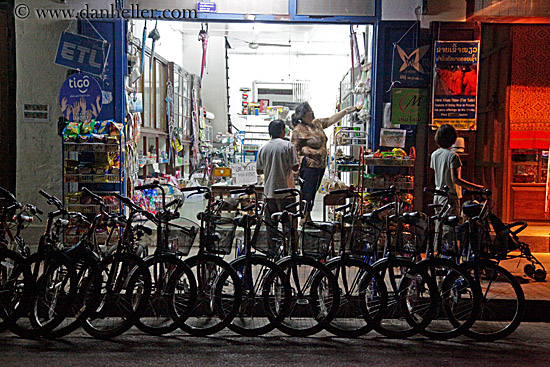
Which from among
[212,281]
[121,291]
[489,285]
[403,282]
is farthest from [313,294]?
[121,291]

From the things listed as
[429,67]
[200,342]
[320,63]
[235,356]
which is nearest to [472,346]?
[235,356]

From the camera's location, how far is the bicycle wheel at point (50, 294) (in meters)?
4.60

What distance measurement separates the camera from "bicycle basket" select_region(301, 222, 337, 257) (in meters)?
4.89

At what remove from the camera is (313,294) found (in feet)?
15.5

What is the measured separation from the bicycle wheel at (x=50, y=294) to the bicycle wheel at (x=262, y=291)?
1267 mm

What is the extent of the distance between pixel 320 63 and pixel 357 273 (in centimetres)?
1502

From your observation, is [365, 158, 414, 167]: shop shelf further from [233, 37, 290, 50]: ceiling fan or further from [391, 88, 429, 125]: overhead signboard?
[233, 37, 290, 50]: ceiling fan

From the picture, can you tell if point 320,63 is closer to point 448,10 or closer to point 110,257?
point 448,10

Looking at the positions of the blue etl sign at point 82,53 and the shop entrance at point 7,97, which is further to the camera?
the shop entrance at point 7,97

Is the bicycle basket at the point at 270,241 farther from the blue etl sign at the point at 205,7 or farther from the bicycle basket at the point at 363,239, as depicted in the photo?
the blue etl sign at the point at 205,7

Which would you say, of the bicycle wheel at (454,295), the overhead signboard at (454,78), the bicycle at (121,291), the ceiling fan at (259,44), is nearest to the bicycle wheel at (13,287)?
the bicycle at (121,291)

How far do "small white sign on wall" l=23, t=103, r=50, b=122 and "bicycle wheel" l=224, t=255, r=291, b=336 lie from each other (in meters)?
4.45

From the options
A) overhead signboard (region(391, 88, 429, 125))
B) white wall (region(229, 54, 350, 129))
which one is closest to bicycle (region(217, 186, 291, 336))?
overhead signboard (region(391, 88, 429, 125))

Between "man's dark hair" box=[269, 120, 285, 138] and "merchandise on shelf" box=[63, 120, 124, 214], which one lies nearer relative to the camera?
"man's dark hair" box=[269, 120, 285, 138]
